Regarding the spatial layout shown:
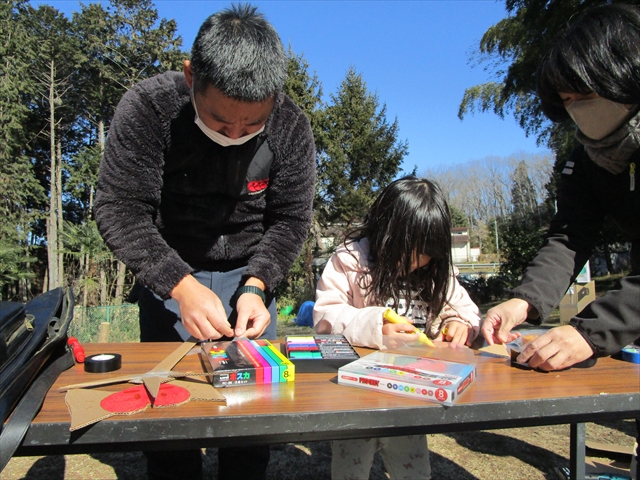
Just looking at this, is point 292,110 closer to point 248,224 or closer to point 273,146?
point 273,146

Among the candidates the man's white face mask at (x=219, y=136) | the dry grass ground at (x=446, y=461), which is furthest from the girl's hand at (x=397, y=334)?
the dry grass ground at (x=446, y=461)

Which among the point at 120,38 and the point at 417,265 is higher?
the point at 120,38

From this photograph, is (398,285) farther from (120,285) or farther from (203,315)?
(120,285)

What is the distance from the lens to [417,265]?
1921 mm

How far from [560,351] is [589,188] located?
2.36ft

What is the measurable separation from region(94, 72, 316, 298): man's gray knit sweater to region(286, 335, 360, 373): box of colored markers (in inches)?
14.0

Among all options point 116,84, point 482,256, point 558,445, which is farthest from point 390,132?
point 482,256

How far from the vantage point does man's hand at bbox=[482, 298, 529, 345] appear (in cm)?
151

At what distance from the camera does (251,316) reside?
1.49 m

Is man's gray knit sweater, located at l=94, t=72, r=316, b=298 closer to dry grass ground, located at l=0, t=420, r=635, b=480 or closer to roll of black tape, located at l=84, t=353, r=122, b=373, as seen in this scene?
roll of black tape, located at l=84, t=353, r=122, b=373

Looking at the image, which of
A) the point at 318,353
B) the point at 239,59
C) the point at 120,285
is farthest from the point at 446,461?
the point at 120,285

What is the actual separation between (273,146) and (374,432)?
1.13 m

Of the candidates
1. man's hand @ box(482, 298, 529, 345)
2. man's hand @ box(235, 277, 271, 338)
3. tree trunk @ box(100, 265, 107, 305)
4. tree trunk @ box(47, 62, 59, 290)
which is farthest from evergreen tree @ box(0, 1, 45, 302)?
man's hand @ box(482, 298, 529, 345)

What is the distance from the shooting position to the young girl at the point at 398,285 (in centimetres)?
177
